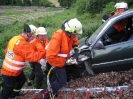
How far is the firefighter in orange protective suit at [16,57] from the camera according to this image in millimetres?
4492

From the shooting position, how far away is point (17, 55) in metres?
4.65

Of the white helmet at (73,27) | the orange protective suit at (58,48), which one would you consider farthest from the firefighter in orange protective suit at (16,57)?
the white helmet at (73,27)

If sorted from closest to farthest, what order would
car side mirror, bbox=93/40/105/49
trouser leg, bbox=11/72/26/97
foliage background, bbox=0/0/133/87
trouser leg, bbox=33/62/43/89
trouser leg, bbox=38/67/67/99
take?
trouser leg, bbox=38/67/67/99 < car side mirror, bbox=93/40/105/49 < trouser leg, bbox=11/72/26/97 < trouser leg, bbox=33/62/43/89 < foliage background, bbox=0/0/133/87

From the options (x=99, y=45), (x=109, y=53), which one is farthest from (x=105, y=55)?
(x=99, y=45)

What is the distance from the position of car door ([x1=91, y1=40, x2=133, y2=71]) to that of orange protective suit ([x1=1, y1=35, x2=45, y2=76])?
1217mm

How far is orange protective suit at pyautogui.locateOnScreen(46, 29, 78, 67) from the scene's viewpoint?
4422mm

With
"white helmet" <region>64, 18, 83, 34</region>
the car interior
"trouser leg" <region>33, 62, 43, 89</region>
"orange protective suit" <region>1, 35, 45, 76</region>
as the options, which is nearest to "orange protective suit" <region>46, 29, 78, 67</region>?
"white helmet" <region>64, 18, 83, 34</region>

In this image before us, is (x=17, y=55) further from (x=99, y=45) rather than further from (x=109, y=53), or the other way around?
(x=109, y=53)

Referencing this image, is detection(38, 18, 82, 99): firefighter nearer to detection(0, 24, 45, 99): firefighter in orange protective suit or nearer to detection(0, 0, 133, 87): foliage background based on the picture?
detection(0, 24, 45, 99): firefighter in orange protective suit

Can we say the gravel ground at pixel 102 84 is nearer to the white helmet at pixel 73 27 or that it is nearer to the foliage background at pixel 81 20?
the white helmet at pixel 73 27

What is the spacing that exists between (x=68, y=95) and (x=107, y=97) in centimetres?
94

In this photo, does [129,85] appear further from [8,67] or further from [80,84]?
[8,67]

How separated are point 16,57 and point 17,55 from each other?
0.05m

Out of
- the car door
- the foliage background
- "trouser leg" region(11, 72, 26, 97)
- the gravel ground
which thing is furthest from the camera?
the foliage background
